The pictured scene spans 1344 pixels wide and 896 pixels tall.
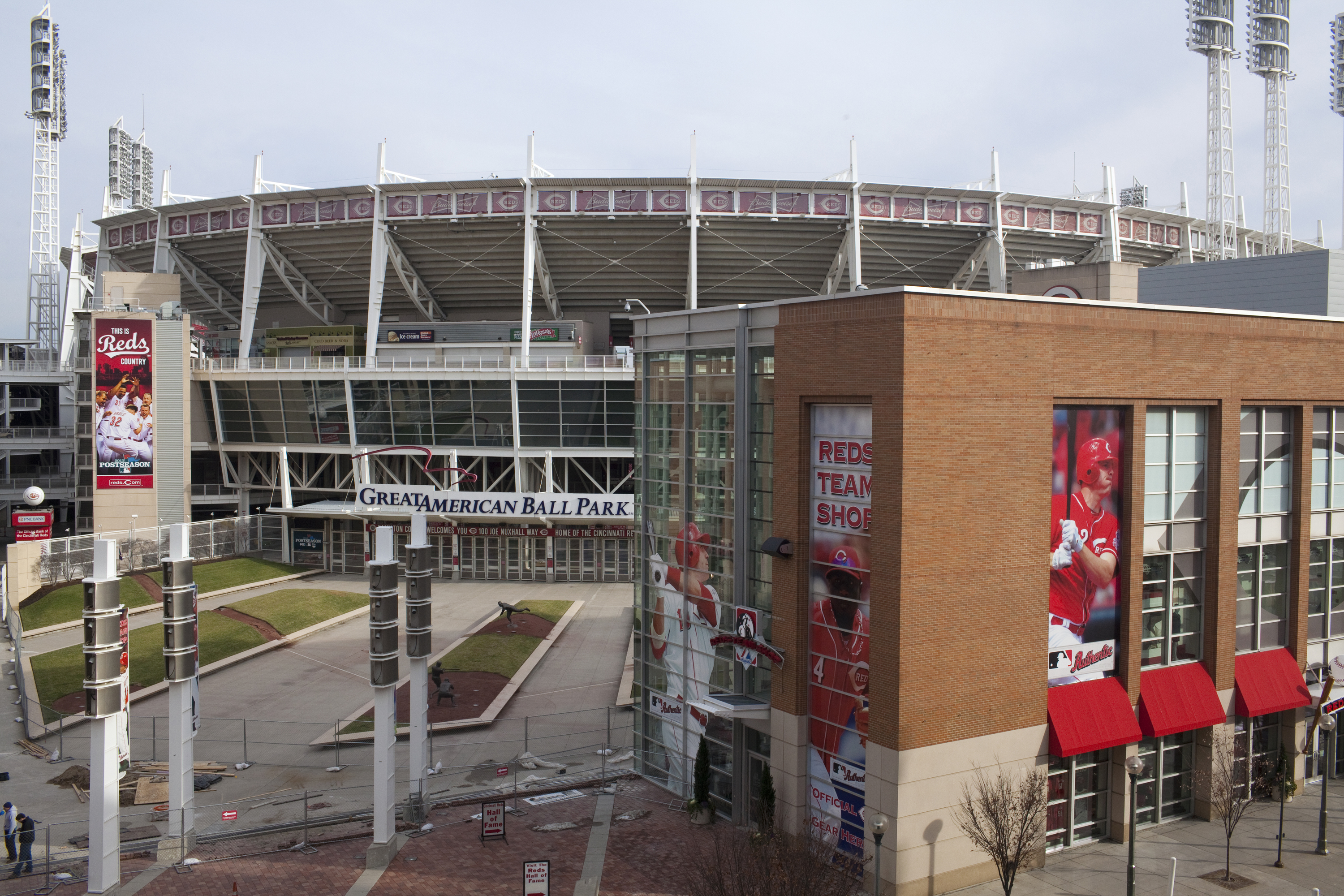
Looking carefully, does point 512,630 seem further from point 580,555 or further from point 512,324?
point 512,324

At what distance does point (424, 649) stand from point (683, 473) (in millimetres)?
7655

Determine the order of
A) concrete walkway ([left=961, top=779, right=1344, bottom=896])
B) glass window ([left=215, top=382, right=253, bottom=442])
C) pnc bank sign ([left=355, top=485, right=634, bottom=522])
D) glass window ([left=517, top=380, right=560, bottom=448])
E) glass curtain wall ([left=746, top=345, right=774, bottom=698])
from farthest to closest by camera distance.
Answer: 1. glass window ([left=215, top=382, right=253, bottom=442])
2. glass window ([left=517, top=380, right=560, bottom=448])
3. pnc bank sign ([left=355, top=485, right=634, bottom=522])
4. glass curtain wall ([left=746, top=345, right=774, bottom=698])
5. concrete walkway ([left=961, top=779, right=1344, bottom=896])

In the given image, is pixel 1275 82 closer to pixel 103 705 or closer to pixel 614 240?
pixel 614 240

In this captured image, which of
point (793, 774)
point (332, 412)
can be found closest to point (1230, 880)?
point (793, 774)

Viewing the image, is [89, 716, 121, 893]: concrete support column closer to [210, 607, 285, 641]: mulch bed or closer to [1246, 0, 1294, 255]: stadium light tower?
[210, 607, 285, 641]: mulch bed

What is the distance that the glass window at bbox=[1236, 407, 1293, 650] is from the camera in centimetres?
2330

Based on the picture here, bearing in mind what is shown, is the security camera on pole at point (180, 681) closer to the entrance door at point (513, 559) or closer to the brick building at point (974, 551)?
the brick building at point (974, 551)

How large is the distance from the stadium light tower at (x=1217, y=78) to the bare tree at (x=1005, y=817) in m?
55.0

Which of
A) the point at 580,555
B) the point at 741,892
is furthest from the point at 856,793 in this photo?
the point at 580,555

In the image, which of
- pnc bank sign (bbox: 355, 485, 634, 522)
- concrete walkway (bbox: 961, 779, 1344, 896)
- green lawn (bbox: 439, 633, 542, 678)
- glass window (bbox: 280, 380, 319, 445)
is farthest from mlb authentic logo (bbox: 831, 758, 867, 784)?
glass window (bbox: 280, 380, 319, 445)

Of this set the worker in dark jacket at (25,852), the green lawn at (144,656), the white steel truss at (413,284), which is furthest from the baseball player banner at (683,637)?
the white steel truss at (413,284)

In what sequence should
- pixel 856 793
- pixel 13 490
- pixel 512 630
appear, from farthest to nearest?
pixel 13 490, pixel 512 630, pixel 856 793

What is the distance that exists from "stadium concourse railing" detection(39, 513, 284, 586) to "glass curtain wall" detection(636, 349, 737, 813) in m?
29.0

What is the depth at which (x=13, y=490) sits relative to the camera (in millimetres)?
65125
